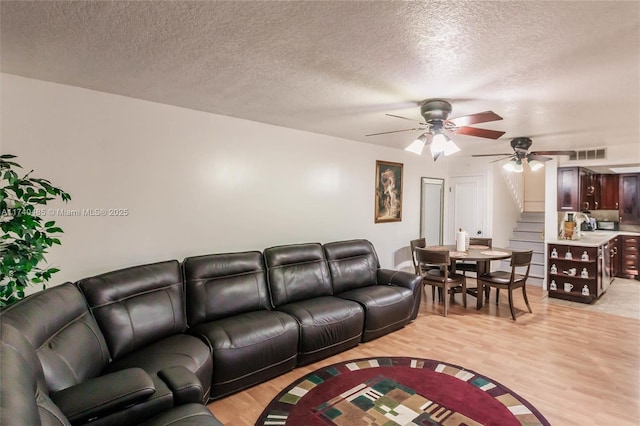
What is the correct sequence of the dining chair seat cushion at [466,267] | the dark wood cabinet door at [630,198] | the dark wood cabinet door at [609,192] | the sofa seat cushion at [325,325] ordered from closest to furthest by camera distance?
1. the sofa seat cushion at [325,325]
2. the dining chair seat cushion at [466,267]
3. the dark wood cabinet door at [630,198]
4. the dark wood cabinet door at [609,192]

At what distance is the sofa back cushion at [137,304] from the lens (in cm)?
233

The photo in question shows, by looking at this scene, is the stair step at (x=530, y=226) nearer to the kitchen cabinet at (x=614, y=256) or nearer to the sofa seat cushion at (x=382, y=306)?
the kitchen cabinet at (x=614, y=256)

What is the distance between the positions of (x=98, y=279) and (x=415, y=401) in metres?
2.53

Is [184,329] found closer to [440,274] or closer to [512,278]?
[440,274]

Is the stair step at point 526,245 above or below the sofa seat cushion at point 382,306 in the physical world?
above

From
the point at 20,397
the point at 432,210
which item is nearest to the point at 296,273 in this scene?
the point at 20,397

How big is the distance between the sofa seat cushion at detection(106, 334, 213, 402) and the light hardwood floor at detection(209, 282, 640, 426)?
398 millimetres

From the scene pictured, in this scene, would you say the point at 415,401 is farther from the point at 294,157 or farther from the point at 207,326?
the point at 294,157

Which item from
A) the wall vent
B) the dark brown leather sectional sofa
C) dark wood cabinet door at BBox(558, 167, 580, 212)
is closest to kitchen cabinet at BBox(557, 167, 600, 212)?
dark wood cabinet door at BBox(558, 167, 580, 212)

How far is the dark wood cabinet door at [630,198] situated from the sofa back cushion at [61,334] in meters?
9.20

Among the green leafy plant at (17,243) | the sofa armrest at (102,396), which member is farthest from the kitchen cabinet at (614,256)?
the green leafy plant at (17,243)

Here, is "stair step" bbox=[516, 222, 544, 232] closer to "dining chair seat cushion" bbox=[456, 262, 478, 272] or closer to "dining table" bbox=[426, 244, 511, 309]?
"dining table" bbox=[426, 244, 511, 309]

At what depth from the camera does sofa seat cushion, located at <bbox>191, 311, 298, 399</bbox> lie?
2512 mm

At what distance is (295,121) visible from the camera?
3768 mm
